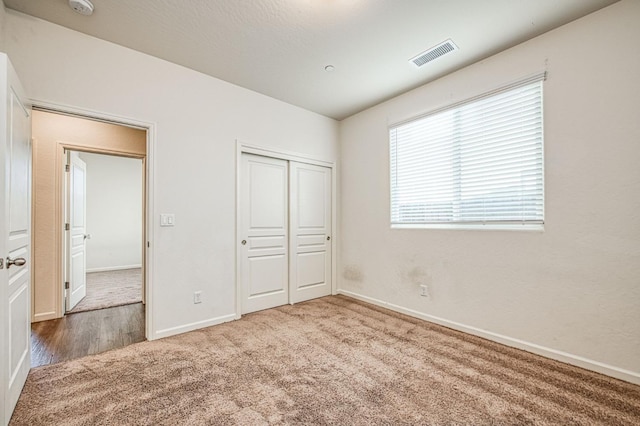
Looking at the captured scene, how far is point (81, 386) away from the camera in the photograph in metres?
1.96

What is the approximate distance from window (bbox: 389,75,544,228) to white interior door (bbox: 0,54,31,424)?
3455 mm

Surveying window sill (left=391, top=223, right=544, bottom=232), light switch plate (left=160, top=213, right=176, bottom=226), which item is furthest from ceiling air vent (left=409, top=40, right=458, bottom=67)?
light switch plate (left=160, top=213, right=176, bottom=226)

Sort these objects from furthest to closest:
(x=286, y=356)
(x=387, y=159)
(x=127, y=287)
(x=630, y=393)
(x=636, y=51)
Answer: (x=127, y=287)
(x=387, y=159)
(x=286, y=356)
(x=636, y=51)
(x=630, y=393)

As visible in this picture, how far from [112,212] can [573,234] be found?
8.35 meters

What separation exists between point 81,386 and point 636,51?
4.58m

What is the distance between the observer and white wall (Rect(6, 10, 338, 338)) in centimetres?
230

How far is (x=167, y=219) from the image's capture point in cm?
283

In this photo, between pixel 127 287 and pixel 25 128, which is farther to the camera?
pixel 127 287

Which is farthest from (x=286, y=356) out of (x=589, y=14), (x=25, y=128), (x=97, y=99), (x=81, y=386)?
(x=589, y=14)

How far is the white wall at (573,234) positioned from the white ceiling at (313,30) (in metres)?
0.26

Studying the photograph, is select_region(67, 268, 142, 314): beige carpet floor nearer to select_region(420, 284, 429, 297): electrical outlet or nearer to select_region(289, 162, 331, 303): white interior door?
select_region(289, 162, 331, 303): white interior door

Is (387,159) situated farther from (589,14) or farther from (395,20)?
(589,14)

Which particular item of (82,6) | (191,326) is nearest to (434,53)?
(82,6)

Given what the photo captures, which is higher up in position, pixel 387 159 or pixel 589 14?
pixel 589 14
